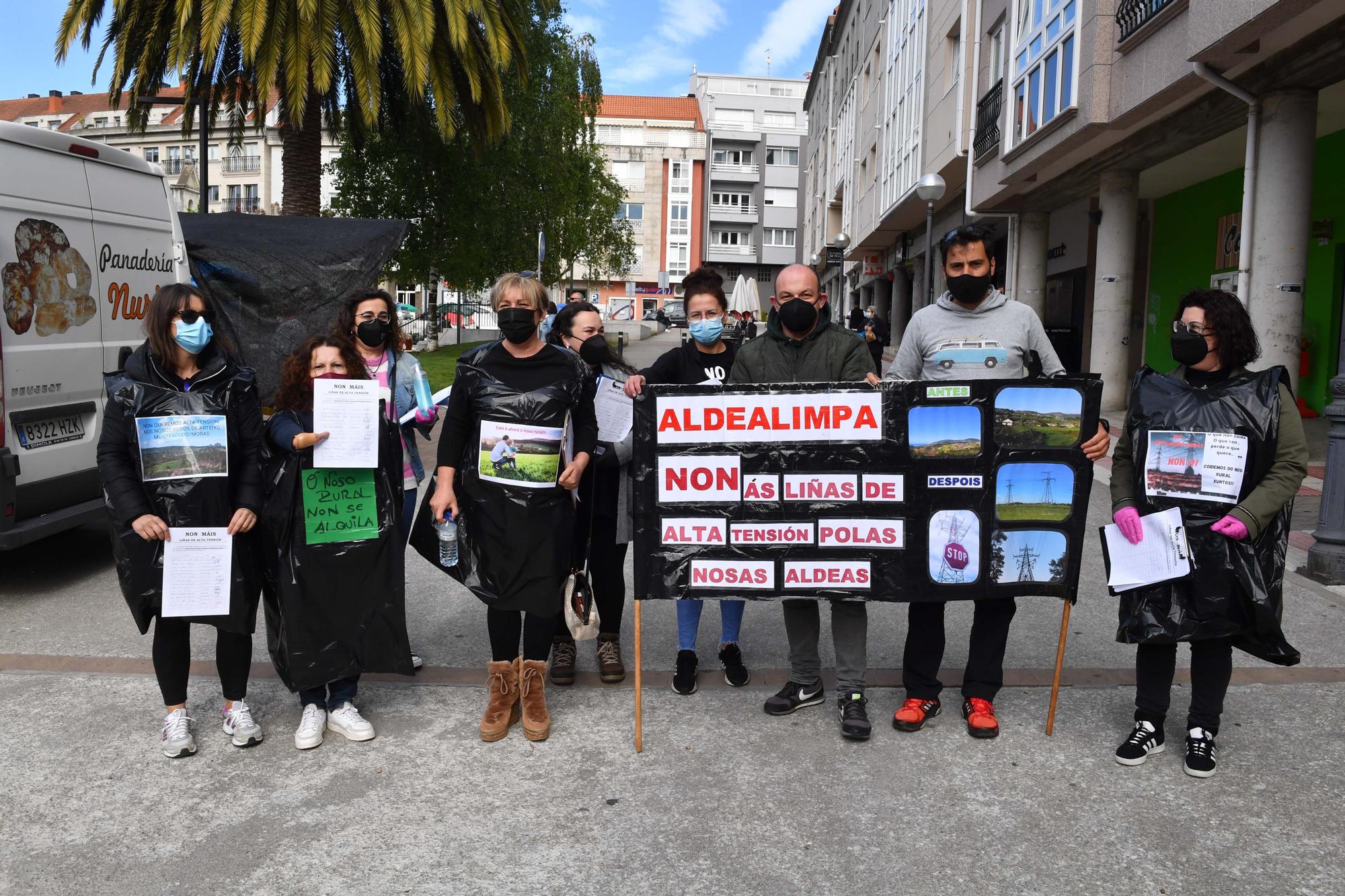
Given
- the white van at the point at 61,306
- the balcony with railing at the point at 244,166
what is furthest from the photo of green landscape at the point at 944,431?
the balcony with railing at the point at 244,166

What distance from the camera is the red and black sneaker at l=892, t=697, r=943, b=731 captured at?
411 cm

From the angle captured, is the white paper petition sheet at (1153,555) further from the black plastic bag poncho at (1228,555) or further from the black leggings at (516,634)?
the black leggings at (516,634)

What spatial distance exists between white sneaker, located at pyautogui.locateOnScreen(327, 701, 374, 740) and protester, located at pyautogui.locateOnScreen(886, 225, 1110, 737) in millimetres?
2095

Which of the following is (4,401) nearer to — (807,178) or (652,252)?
(807,178)

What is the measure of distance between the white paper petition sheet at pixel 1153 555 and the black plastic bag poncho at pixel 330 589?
2.77m

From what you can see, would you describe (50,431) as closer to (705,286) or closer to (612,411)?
(612,411)

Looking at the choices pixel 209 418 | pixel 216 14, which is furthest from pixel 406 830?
pixel 216 14

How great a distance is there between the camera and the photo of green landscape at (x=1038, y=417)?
12.8 feet

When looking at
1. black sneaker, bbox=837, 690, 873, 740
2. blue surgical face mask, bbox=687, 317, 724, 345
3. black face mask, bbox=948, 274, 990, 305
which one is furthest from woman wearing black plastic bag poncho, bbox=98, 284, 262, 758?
black face mask, bbox=948, 274, 990, 305

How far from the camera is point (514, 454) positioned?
4051 millimetres

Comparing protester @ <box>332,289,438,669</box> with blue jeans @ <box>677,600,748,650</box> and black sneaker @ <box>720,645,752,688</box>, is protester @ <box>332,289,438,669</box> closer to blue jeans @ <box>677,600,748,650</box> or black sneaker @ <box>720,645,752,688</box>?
blue jeans @ <box>677,600,748,650</box>

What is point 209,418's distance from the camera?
12.5ft

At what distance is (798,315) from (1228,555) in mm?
1792

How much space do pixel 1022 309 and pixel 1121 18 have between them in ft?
37.3
